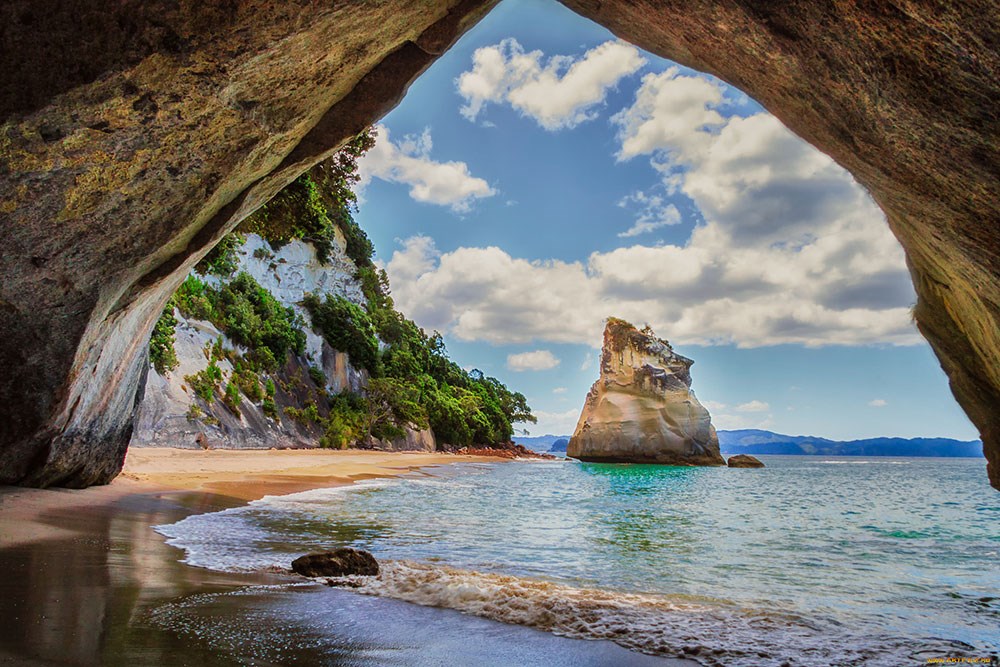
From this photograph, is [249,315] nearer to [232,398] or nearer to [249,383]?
[249,383]

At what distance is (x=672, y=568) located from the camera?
739 centimetres

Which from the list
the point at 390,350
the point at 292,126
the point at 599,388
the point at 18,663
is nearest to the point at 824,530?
the point at 292,126

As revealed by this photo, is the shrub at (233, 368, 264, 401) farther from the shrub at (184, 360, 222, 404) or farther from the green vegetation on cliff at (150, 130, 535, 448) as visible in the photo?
the shrub at (184, 360, 222, 404)

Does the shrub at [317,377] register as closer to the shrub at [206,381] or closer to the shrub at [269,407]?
the shrub at [269,407]

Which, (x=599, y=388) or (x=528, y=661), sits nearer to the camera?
(x=528, y=661)

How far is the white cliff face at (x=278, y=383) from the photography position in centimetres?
2322

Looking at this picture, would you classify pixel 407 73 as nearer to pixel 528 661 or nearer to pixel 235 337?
pixel 528 661

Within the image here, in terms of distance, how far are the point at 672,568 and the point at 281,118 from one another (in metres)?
6.75

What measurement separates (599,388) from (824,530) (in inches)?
1842

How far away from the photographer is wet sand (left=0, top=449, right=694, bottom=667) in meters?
3.00

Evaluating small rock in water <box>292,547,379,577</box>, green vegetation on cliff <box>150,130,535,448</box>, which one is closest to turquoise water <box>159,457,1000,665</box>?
small rock in water <box>292,547,379,577</box>

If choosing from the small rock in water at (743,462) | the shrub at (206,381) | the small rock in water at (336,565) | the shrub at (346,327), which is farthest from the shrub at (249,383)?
the small rock in water at (743,462)

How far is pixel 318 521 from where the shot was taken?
30.8 feet

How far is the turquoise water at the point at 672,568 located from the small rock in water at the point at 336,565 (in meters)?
0.31
